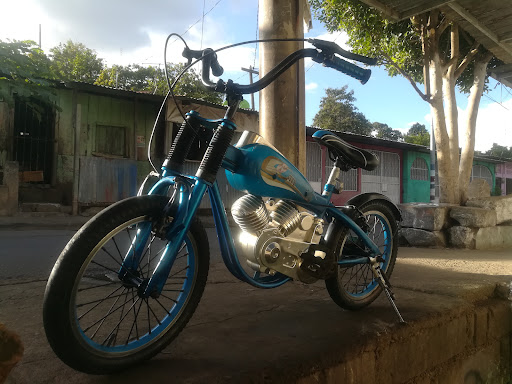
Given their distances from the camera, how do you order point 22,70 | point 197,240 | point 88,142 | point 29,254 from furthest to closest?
point 88,142
point 22,70
point 29,254
point 197,240

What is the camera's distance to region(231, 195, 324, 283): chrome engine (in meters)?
1.89

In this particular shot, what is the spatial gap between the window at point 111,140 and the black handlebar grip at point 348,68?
9749mm

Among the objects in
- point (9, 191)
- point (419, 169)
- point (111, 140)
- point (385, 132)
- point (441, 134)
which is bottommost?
point (9, 191)

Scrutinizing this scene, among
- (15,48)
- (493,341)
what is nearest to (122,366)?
(493,341)

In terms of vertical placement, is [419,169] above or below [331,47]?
above

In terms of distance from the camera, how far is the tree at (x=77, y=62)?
21.0 meters

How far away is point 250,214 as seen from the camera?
1.92 m

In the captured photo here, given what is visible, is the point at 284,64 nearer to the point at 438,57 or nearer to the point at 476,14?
the point at 476,14

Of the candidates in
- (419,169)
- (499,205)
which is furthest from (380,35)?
(419,169)

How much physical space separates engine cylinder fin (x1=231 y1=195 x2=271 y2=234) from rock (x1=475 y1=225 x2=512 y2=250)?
4.96 metres

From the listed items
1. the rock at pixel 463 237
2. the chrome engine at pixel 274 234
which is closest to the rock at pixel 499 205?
the rock at pixel 463 237

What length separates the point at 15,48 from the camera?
700cm

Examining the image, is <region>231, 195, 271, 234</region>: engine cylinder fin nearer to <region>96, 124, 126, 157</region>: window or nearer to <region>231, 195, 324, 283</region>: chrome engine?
<region>231, 195, 324, 283</region>: chrome engine

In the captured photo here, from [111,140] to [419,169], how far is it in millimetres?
13491
